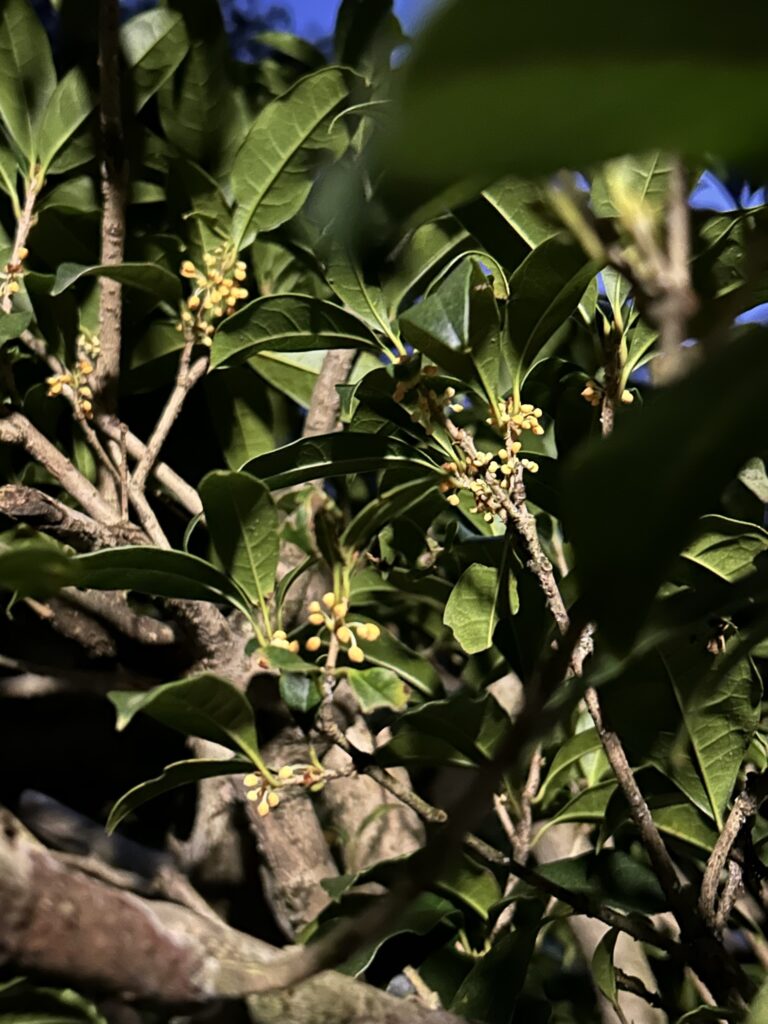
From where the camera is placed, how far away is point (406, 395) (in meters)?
0.67

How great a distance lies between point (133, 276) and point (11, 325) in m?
0.11

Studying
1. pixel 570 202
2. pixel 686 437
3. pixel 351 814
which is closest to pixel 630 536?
pixel 686 437

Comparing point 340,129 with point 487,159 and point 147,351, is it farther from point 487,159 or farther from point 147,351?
point 487,159

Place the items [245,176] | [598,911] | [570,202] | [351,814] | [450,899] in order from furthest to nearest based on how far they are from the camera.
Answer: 1. [351,814]
2. [245,176]
3. [450,899]
4. [598,911]
5. [570,202]

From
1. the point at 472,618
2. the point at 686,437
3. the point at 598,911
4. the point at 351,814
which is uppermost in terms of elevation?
the point at 686,437

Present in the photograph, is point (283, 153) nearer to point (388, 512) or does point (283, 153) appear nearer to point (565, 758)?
point (388, 512)

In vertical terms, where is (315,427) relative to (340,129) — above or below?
below

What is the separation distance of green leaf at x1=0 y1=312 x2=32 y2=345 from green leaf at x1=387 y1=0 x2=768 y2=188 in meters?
0.55

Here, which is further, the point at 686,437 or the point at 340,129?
the point at 340,129

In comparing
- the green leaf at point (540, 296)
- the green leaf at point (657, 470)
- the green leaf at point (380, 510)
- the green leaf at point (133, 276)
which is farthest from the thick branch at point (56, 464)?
the green leaf at point (657, 470)

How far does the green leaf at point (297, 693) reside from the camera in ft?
1.94

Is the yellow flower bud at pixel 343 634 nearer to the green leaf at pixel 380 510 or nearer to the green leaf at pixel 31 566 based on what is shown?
the green leaf at pixel 380 510

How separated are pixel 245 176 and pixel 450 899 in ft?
1.90

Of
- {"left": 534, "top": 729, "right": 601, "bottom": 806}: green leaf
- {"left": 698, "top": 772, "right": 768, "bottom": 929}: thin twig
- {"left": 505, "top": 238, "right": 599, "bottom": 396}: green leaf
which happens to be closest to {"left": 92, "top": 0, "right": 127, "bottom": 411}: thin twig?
{"left": 505, "top": 238, "right": 599, "bottom": 396}: green leaf
